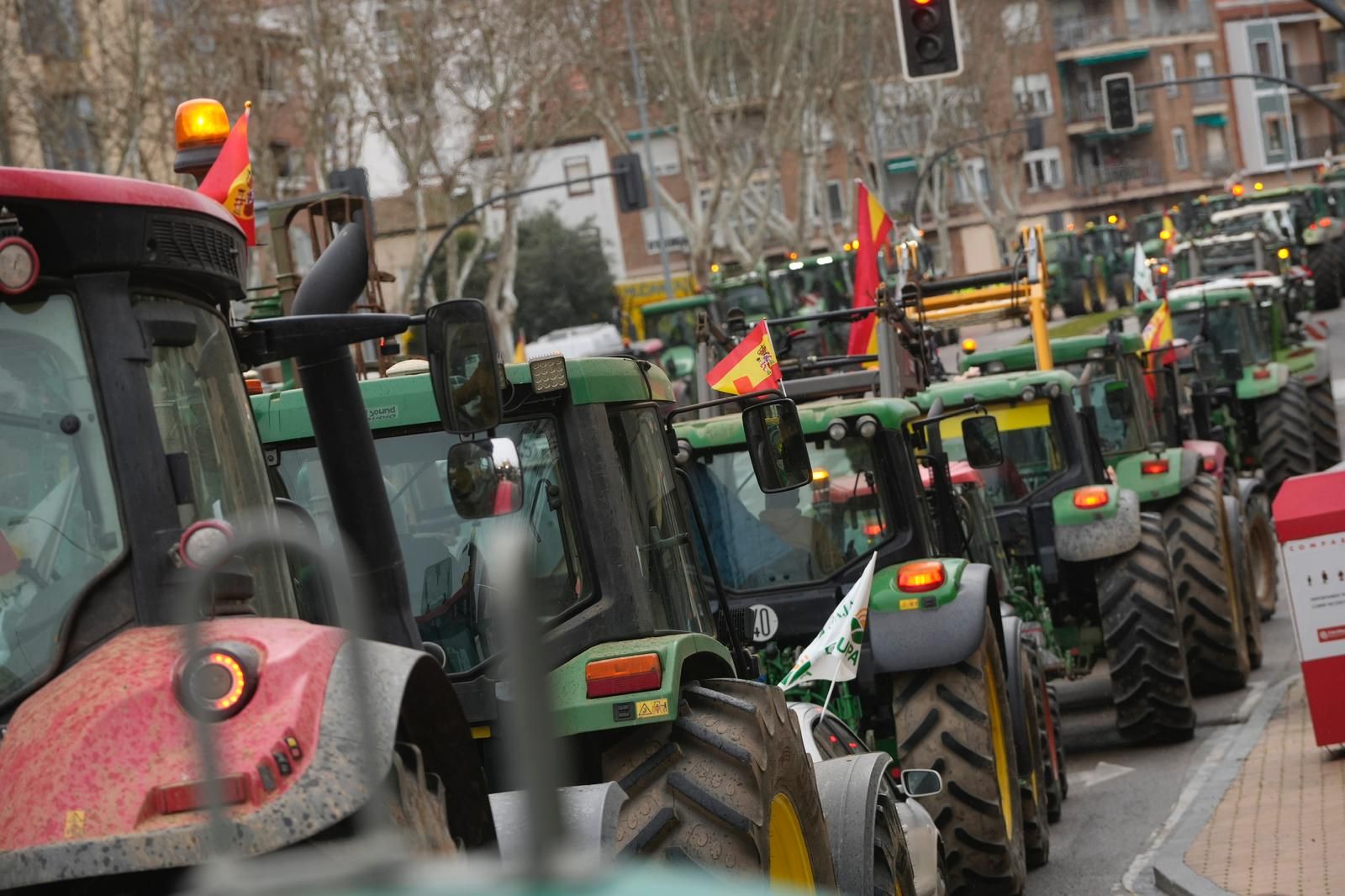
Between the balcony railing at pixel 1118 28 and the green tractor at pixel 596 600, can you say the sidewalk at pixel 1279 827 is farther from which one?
the balcony railing at pixel 1118 28

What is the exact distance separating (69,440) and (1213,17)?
3388 inches

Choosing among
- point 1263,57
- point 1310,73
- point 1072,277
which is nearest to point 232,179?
point 1072,277

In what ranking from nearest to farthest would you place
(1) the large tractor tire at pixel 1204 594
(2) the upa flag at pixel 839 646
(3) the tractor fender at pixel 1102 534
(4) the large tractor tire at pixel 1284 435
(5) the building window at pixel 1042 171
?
(2) the upa flag at pixel 839 646, (3) the tractor fender at pixel 1102 534, (1) the large tractor tire at pixel 1204 594, (4) the large tractor tire at pixel 1284 435, (5) the building window at pixel 1042 171

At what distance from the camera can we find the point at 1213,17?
84562mm

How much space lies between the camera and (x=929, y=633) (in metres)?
8.48

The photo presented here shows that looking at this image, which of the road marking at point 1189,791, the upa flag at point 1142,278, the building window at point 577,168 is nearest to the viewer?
the road marking at point 1189,791

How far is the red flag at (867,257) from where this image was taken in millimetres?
13820

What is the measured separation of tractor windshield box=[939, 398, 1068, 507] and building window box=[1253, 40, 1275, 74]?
3073 inches

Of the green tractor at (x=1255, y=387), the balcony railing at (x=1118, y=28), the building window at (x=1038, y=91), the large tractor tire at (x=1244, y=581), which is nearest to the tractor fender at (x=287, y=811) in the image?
the large tractor tire at (x=1244, y=581)

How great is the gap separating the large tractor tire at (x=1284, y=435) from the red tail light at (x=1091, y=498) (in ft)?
31.6

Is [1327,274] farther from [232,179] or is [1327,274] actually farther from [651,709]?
[651,709]

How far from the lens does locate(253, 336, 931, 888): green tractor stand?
4.81 m

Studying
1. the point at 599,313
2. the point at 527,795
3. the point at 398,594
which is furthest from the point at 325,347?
the point at 599,313

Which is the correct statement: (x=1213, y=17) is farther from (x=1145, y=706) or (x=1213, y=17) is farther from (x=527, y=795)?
(x=527, y=795)
